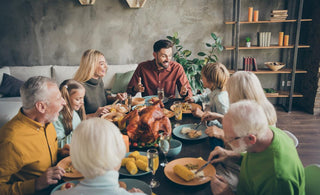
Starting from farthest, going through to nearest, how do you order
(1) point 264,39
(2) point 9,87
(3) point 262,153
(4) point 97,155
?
(1) point 264,39, (2) point 9,87, (3) point 262,153, (4) point 97,155

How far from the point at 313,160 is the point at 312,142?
0.50 metres

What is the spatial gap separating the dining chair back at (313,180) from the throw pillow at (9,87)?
4.20 m

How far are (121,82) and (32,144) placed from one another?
2.84 m

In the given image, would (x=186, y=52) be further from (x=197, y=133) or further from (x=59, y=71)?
(x=197, y=133)

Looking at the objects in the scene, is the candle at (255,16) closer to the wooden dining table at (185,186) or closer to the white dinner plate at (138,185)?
the wooden dining table at (185,186)

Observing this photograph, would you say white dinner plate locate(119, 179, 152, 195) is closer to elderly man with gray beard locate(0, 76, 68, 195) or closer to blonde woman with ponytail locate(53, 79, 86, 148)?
elderly man with gray beard locate(0, 76, 68, 195)

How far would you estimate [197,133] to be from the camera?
1.75 m

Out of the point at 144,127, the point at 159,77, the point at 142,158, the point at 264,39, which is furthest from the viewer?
the point at 264,39

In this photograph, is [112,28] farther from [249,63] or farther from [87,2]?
[249,63]

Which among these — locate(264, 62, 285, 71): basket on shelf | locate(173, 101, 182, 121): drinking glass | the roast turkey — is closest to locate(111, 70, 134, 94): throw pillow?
locate(173, 101, 182, 121): drinking glass

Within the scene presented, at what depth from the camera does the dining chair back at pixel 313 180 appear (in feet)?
3.96

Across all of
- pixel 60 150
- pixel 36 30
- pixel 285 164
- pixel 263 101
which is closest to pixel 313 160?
pixel 263 101

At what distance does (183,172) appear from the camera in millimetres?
1262

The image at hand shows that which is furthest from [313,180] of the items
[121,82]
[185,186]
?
[121,82]
